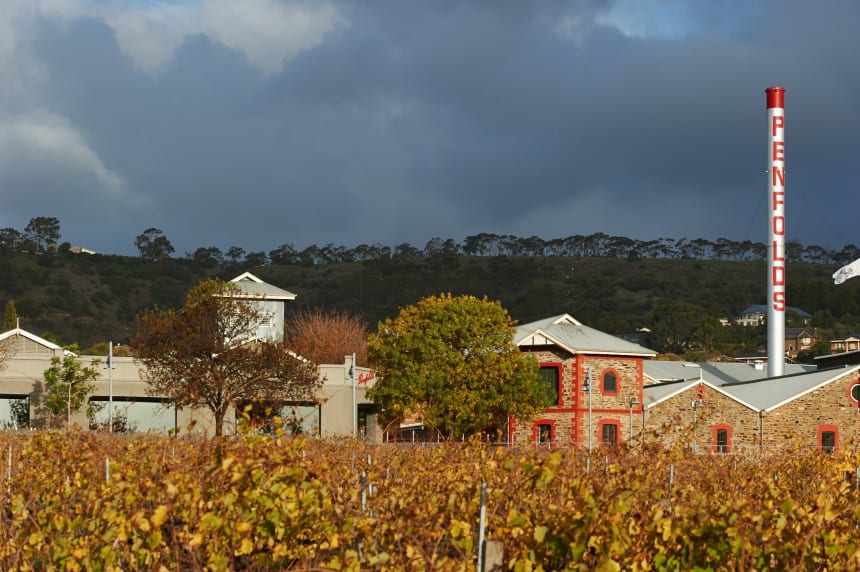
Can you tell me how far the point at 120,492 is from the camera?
1002 centimetres

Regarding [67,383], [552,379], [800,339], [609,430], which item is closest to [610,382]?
[609,430]

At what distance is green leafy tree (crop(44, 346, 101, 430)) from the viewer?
176 feet

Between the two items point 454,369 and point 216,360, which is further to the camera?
point 454,369

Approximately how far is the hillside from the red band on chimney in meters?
69.5

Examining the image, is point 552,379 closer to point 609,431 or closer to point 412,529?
point 609,431

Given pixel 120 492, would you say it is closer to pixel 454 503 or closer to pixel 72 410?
pixel 454 503

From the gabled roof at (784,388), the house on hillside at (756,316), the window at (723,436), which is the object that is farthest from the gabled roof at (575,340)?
the house on hillside at (756,316)

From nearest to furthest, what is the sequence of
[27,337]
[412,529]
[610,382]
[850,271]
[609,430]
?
[412,529] → [850,271] → [609,430] → [610,382] → [27,337]

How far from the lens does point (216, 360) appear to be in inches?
1884

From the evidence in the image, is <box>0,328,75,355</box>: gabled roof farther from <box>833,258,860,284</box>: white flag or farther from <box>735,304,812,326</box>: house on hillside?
<box>735,304,812,326</box>: house on hillside

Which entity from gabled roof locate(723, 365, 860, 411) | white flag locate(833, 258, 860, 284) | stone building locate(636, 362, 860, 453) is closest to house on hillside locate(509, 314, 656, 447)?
stone building locate(636, 362, 860, 453)

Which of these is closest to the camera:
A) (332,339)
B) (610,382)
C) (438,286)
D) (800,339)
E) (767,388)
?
(610,382)

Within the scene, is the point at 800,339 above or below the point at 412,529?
above

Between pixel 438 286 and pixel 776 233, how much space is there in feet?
308
